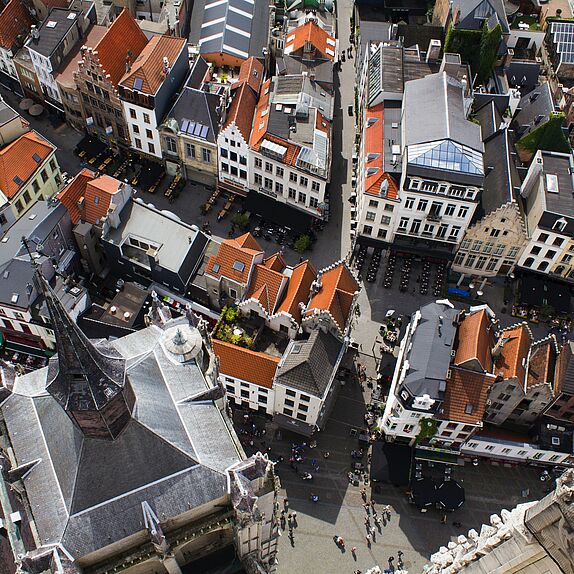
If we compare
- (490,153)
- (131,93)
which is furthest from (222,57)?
(490,153)

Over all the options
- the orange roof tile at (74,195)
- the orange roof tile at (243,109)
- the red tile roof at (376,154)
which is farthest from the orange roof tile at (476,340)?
the orange roof tile at (74,195)

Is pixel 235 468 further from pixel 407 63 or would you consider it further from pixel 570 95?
pixel 570 95

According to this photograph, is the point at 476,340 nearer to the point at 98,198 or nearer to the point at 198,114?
the point at 98,198

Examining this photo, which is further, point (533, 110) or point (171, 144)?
point (533, 110)

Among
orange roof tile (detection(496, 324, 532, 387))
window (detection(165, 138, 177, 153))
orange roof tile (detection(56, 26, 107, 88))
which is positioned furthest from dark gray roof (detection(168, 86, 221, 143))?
orange roof tile (detection(496, 324, 532, 387))

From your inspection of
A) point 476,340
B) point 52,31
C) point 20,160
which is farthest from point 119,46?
point 476,340

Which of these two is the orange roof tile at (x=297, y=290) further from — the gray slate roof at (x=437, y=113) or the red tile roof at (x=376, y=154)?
the gray slate roof at (x=437, y=113)
